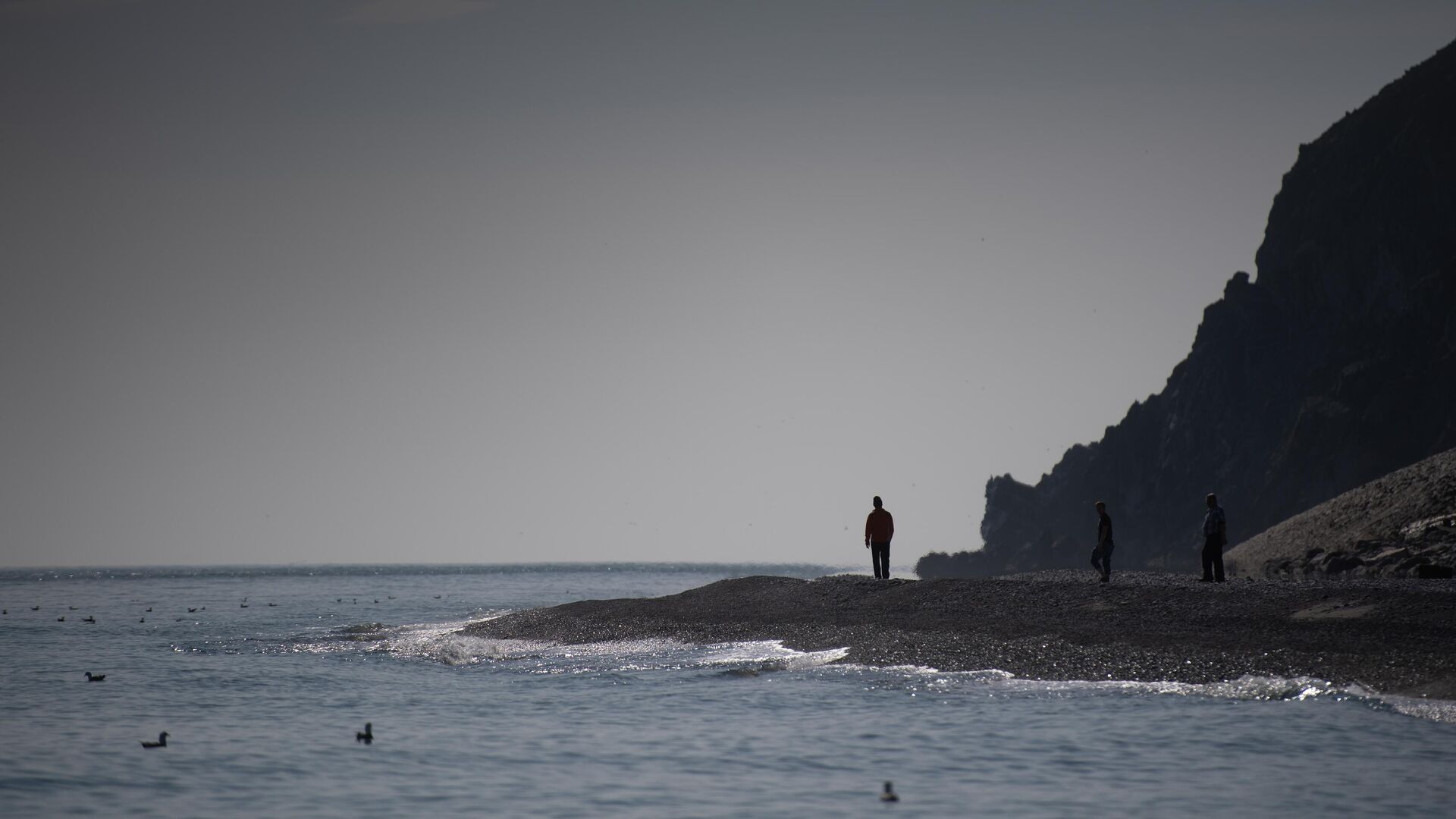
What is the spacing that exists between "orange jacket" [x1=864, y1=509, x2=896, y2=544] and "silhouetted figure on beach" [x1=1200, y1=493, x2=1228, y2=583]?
9.49 meters

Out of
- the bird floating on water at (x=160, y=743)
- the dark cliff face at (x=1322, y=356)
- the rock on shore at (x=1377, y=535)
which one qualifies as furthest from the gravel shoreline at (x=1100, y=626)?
the dark cliff face at (x=1322, y=356)

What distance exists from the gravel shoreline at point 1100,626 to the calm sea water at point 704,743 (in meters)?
1.16

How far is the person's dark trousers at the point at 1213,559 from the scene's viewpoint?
35.9 metres

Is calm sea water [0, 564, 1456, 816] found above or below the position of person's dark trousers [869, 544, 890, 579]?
below

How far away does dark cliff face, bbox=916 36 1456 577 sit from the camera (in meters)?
99.9

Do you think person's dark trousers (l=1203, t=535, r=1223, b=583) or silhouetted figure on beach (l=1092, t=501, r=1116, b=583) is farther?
silhouetted figure on beach (l=1092, t=501, r=1116, b=583)

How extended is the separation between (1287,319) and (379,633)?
97.7 meters

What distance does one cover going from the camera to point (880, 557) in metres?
40.4

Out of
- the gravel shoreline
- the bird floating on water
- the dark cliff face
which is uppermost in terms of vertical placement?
the dark cliff face

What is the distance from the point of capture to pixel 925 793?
671 inches

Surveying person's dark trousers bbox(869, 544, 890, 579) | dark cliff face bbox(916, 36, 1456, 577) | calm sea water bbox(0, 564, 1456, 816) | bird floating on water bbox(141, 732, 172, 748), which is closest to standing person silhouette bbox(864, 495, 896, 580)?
person's dark trousers bbox(869, 544, 890, 579)

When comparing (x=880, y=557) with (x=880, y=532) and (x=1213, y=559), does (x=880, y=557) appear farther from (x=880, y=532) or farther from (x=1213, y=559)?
(x=1213, y=559)

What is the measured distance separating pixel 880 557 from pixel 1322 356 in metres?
86.6

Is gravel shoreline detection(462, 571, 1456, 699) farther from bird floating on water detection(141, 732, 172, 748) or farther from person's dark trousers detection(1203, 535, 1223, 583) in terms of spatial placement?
bird floating on water detection(141, 732, 172, 748)
